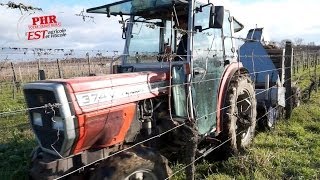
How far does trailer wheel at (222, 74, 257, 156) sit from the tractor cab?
275 mm

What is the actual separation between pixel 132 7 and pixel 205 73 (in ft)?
4.57

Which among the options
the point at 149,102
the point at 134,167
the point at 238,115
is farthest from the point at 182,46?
the point at 134,167

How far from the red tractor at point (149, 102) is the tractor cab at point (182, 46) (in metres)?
0.01

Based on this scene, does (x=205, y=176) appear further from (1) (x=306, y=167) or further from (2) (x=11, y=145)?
(2) (x=11, y=145)

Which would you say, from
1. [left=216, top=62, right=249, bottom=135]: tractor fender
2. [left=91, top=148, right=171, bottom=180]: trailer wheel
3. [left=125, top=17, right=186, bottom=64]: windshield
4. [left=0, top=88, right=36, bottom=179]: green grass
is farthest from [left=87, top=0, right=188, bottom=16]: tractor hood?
[left=91, top=148, right=171, bottom=180]: trailer wheel

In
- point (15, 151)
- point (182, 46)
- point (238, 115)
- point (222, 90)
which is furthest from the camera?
point (238, 115)

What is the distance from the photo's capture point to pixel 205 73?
17.7 feet

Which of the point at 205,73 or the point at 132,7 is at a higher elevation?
the point at 132,7

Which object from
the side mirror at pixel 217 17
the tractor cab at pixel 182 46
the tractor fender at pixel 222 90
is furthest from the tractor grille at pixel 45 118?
the tractor fender at pixel 222 90

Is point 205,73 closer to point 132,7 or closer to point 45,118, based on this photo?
point 132,7

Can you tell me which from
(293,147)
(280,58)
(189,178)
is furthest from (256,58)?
(189,178)

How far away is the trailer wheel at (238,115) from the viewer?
5738 mm

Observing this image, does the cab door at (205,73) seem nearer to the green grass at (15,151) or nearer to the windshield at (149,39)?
the windshield at (149,39)

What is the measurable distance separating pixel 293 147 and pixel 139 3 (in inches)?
147
